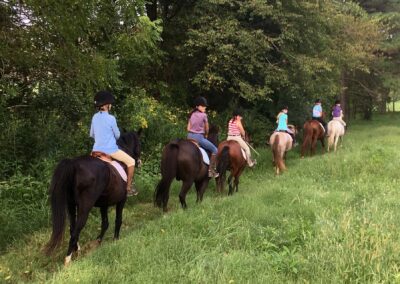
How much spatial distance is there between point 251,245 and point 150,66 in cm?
1382

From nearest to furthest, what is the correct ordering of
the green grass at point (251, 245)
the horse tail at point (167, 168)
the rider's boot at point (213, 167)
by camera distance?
the green grass at point (251, 245) → the horse tail at point (167, 168) → the rider's boot at point (213, 167)

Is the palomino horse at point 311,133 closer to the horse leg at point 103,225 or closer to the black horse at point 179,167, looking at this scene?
the black horse at point 179,167

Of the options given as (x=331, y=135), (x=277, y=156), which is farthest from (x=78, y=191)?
(x=331, y=135)

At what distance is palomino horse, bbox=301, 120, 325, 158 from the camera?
17.3 metres

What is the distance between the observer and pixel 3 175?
8977mm

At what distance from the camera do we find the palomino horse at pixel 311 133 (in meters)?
17.3

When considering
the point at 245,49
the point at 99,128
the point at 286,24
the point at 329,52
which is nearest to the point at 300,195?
the point at 99,128

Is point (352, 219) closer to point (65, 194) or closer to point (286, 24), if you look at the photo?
point (65, 194)

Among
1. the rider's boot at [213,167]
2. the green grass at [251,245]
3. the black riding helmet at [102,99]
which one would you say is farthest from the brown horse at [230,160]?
the black riding helmet at [102,99]

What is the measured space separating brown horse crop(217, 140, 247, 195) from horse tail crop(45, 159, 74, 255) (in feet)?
17.1

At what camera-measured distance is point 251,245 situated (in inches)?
215

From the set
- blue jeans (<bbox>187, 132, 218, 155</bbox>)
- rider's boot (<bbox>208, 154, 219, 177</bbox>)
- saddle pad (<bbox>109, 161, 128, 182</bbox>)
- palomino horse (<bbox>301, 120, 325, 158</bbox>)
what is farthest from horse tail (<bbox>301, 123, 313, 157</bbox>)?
saddle pad (<bbox>109, 161, 128, 182</bbox>)

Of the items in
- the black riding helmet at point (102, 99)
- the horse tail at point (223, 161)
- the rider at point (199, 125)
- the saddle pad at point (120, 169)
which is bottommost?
the horse tail at point (223, 161)

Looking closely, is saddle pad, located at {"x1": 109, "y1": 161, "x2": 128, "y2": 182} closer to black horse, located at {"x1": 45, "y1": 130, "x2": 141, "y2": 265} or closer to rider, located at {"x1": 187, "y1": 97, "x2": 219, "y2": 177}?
black horse, located at {"x1": 45, "y1": 130, "x2": 141, "y2": 265}
